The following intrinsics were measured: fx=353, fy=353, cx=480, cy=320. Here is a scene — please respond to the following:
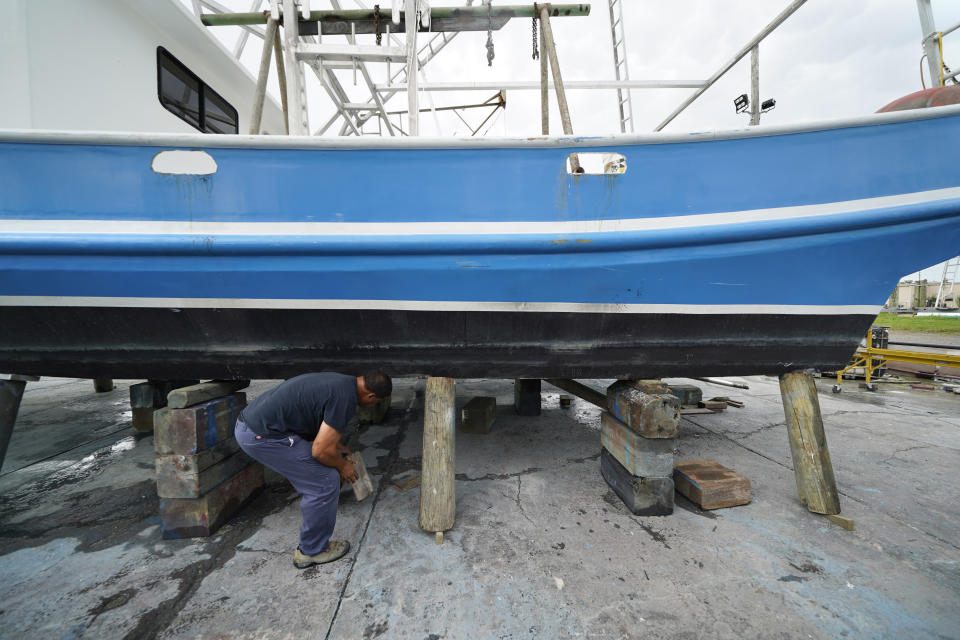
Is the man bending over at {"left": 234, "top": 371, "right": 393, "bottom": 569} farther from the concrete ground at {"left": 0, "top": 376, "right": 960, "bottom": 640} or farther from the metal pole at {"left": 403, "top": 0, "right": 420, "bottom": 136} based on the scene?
the metal pole at {"left": 403, "top": 0, "right": 420, "bottom": 136}

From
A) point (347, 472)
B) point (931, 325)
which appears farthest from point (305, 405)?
point (931, 325)

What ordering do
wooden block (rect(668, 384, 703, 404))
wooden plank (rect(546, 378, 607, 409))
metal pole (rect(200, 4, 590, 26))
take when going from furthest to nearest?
wooden block (rect(668, 384, 703, 404)) → metal pole (rect(200, 4, 590, 26)) → wooden plank (rect(546, 378, 607, 409))

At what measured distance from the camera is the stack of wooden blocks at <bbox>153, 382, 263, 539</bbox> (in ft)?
5.53

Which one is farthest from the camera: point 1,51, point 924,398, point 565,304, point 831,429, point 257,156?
point 924,398

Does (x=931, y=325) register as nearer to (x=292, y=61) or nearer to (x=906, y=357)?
(x=906, y=357)

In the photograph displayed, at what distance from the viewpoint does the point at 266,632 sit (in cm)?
121

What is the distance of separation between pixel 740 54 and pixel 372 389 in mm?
3453

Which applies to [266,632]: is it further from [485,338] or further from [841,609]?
[841,609]

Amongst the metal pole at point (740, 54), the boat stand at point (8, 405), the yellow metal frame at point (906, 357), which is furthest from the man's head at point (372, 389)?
the yellow metal frame at point (906, 357)

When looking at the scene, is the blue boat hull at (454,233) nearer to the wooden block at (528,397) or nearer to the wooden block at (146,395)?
the wooden block at (146,395)

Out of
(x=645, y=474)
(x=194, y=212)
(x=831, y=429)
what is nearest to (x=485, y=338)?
(x=645, y=474)

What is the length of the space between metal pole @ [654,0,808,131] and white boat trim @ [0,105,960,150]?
105 cm

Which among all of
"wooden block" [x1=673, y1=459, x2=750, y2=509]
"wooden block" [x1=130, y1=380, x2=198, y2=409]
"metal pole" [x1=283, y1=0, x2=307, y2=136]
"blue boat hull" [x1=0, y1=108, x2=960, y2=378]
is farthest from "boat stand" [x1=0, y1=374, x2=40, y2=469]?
"wooden block" [x1=673, y1=459, x2=750, y2=509]

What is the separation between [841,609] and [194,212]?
10.3 feet
